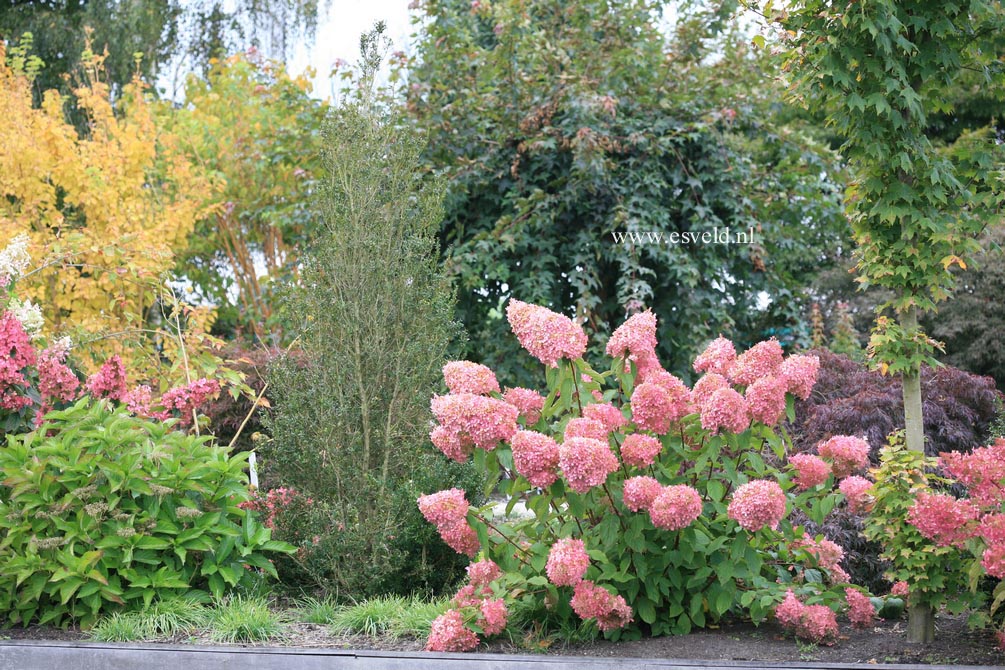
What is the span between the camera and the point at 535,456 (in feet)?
10.0

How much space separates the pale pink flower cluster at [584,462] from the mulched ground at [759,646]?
0.69 m

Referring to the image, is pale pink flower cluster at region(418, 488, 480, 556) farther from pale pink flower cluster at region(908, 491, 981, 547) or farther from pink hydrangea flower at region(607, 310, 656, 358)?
pale pink flower cluster at region(908, 491, 981, 547)

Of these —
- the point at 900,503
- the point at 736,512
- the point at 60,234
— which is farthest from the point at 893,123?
the point at 60,234

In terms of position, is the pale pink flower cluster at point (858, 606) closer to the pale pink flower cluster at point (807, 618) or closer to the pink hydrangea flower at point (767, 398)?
the pale pink flower cluster at point (807, 618)

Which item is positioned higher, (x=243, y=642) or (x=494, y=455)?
(x=494, y=455)

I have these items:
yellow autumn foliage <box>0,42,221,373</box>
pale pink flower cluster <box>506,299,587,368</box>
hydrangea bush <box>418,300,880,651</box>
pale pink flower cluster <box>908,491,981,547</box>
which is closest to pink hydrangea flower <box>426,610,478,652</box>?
hydrangea bush <box>418,300,880,651</box>

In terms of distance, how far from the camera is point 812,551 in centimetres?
367

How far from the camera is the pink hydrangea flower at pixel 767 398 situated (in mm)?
3125

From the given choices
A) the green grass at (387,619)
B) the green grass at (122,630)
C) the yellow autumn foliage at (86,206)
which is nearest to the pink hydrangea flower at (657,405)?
the green grass at (387,619)

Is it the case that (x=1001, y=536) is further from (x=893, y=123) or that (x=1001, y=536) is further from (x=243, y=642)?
(x=243, y=642)

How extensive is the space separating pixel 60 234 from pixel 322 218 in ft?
13.5

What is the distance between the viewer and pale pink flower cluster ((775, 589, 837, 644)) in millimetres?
3230

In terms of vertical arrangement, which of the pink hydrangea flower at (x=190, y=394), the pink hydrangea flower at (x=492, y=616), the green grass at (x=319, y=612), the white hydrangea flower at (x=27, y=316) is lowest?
the green grass at (x=319, y=612)

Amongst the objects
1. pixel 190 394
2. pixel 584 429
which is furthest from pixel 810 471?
pixel 190 394
